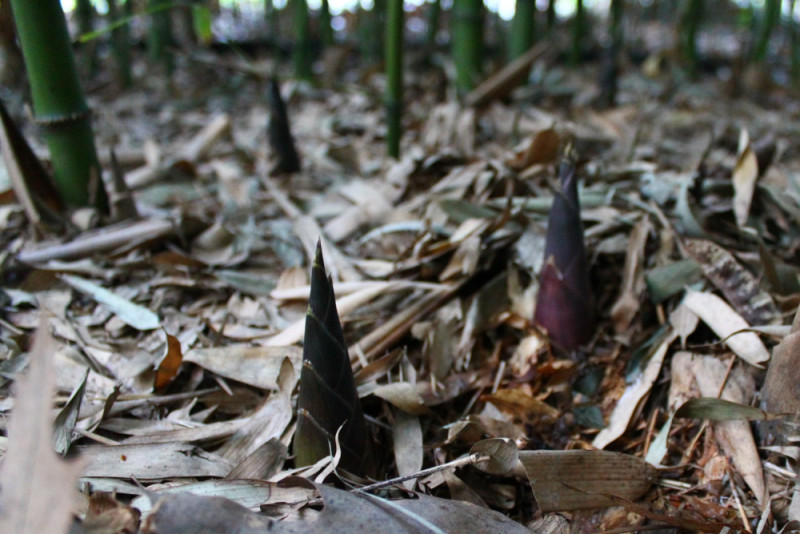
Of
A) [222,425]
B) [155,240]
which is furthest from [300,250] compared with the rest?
[222,425]

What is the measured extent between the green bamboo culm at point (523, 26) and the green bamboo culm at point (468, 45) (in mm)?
303

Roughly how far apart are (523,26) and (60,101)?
5.82 feet

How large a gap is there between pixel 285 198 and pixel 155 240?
1.37 ft

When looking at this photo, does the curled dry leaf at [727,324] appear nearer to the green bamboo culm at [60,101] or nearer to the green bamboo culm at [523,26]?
the green bamboo culm at [60,101]

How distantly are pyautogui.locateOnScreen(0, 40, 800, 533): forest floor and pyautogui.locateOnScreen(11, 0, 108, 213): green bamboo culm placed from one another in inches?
3.3

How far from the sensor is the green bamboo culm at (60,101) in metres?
1.16

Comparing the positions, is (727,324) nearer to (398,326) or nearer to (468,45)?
(398,326)

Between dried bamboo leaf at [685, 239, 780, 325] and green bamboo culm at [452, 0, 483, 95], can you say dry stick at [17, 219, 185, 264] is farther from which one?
green bamboo culm at [452, 0, 483, 95]

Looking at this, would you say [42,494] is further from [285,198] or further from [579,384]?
[285,198]

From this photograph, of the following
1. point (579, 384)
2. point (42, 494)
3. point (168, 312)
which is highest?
point (42, 494)

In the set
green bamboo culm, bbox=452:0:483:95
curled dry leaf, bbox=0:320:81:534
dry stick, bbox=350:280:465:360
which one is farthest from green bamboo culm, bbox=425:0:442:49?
curled dry leaf, bbox=0:320:81:534

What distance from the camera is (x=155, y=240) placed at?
1348mm

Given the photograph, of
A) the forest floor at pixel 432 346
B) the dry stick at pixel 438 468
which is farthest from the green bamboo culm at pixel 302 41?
the dry stick at pixel 438 468

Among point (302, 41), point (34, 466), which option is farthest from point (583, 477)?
point (302, 41)
